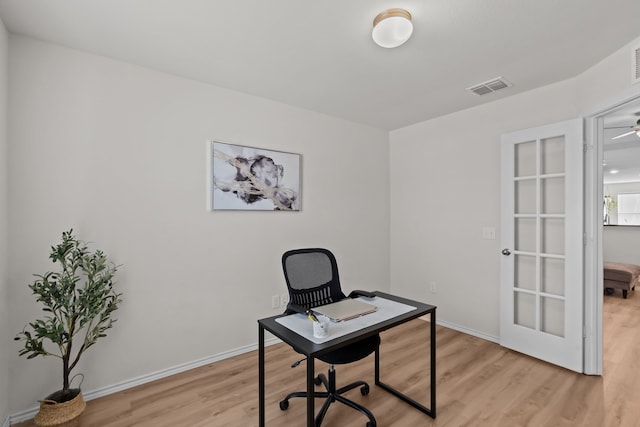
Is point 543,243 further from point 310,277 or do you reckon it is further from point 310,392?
point 310,392

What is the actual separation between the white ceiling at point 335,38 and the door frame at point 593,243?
22.8 inches

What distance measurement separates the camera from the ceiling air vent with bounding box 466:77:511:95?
2684mm

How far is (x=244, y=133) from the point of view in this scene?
294cm

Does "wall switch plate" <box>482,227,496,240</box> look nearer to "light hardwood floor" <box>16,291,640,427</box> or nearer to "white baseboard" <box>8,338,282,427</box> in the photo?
"light hardwood floor" <box>16,291,640,427</box>

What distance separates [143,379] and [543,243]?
3.65 metres

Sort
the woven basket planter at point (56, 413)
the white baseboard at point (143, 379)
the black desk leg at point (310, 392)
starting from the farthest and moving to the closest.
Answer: the white baseboard at point (143, 379) → the woven basket planter at point (56, 413) → the black desk leg at point (310, 392)

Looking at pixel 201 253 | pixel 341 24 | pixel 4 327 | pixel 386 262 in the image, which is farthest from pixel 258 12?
pixel 386 262

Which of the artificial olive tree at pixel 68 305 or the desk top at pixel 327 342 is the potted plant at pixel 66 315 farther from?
the desk top at pixel 327 342

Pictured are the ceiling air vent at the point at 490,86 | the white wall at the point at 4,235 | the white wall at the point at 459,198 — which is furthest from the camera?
the white wall at the point at 459,198

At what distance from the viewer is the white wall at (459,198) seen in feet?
9.55

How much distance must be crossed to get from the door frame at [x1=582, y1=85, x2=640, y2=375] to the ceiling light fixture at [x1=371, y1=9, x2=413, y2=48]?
6.03 ft

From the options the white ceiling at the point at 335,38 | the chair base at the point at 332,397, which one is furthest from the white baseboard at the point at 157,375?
the white ceiling at the point at 335,38

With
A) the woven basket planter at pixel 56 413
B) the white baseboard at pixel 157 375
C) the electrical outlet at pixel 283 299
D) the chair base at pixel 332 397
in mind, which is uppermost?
the electrical outlet at pixel 283 299

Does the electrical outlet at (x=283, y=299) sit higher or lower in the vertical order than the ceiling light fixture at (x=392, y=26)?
lower
